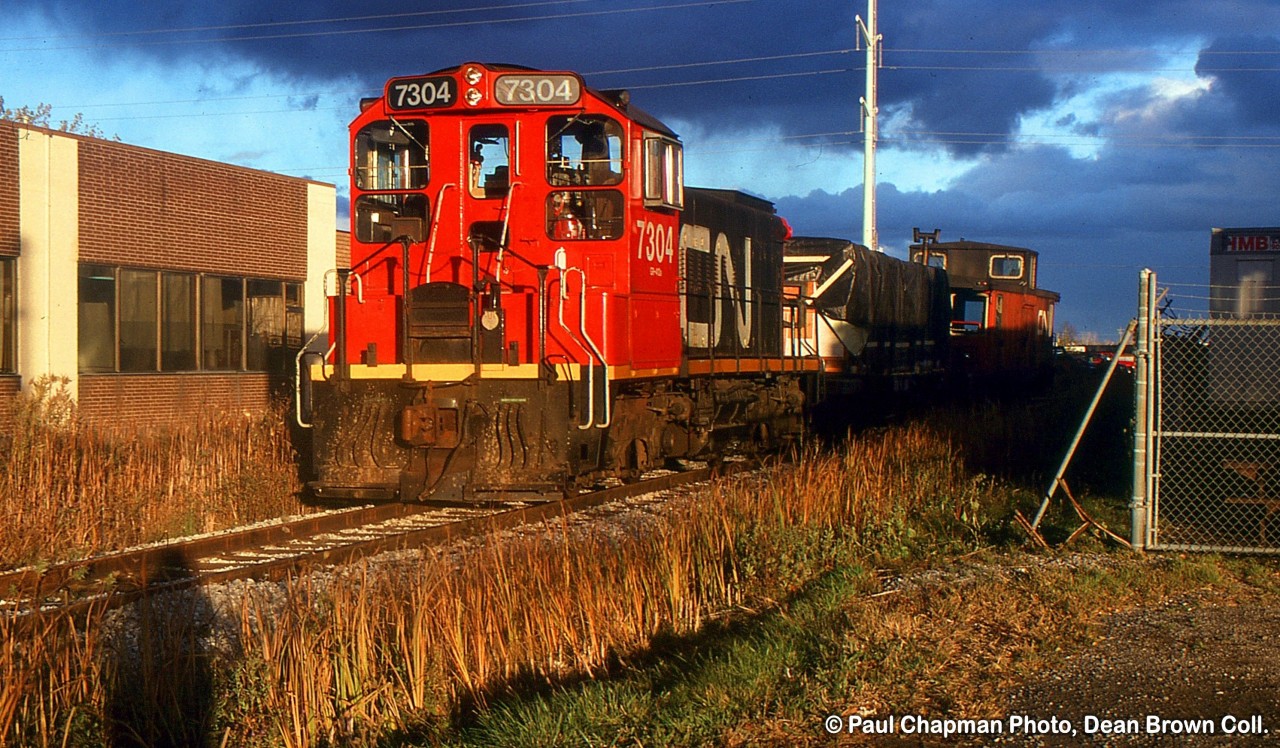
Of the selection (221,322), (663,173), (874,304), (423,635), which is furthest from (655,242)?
(221,322)

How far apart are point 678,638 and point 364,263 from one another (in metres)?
6.04

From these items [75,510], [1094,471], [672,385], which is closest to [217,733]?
[75,510]

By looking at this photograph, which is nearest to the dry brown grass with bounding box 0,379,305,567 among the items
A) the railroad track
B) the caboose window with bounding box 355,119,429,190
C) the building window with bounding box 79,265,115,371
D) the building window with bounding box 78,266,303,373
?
the railroad track

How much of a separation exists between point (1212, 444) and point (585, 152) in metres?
6.19

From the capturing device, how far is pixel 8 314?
18.8 metres

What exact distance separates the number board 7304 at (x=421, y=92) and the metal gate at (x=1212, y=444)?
6400mm

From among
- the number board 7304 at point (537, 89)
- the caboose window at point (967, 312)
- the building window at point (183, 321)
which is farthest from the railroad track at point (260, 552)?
the caboose window at point (967, 312)

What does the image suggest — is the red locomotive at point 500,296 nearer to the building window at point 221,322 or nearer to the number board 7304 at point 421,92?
the number board 7304 at point 421,92

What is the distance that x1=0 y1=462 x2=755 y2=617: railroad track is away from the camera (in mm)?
7508

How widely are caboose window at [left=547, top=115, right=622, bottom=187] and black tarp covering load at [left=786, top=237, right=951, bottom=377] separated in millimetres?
8068

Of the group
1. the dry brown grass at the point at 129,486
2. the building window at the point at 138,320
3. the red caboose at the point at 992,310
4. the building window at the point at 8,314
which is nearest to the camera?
the dry brown grass at the point at 129,486

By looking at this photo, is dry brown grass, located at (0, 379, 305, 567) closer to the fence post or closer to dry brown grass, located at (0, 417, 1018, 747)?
dry brown grass, located at (0, 417, 1018, 747)

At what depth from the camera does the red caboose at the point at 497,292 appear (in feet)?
35.8

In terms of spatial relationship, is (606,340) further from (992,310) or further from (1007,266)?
(1007,266)
